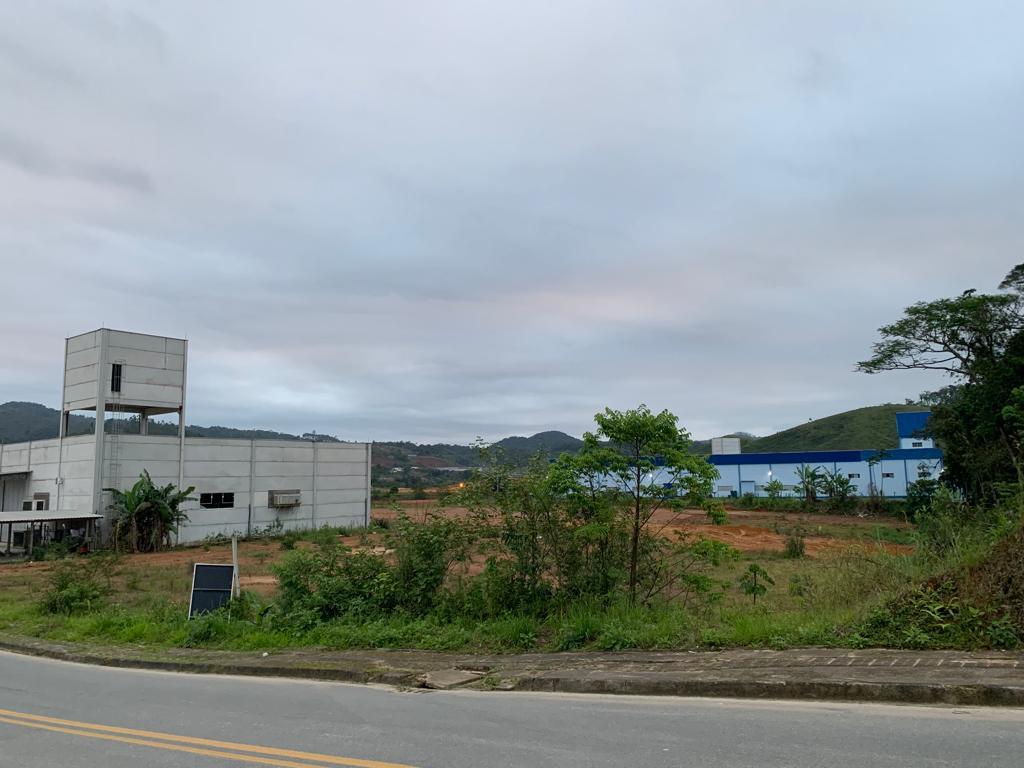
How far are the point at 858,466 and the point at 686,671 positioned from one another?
61.5 m

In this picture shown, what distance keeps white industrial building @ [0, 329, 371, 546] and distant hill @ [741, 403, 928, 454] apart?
229ft

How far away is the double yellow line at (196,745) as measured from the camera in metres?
6.24

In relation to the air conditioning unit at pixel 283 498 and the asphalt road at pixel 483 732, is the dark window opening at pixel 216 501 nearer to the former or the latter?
the air conditioning unit at pixel 283 498

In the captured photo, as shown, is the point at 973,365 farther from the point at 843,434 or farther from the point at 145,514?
the point at 843,434

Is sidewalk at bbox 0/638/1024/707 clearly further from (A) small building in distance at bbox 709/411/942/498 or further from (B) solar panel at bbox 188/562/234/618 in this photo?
(A) small building in distance at bbox 709/411/942/498

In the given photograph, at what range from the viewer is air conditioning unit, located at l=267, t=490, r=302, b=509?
4759 centimetres

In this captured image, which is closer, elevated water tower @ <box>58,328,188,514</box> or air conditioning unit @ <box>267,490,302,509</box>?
elevated water tower @ <box>58,328,188,514</box>

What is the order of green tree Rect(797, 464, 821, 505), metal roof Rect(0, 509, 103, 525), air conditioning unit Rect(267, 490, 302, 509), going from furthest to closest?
green tree Rect(797, 464, 821, 505)
air conditioning unit Rect(267, 490, 302, 509)
metal roof Rect(0, 509, 103, 525)

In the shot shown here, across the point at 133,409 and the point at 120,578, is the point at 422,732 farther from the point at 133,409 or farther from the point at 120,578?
the point at 133,409

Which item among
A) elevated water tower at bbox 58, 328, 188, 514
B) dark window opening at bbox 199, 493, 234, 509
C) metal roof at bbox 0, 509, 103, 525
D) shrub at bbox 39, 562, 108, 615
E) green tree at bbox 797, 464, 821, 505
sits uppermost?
elevated water tower at bbox 58, 328, 188, 514

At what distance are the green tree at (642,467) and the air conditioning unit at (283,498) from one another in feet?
129

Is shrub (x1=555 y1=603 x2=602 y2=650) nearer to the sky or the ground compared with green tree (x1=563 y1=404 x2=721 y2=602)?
nearer to the ground

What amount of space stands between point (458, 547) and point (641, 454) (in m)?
3.47

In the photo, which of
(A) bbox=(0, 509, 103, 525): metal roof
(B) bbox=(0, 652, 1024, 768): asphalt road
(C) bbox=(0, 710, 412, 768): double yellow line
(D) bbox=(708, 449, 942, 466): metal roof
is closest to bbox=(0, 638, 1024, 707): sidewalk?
(B) bbox=(0, 652, 1024, 768): asphalt road
